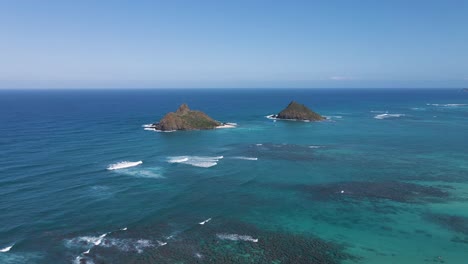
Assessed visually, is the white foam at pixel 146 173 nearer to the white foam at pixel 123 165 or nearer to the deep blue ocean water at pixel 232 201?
the deep blue ocean water at pixel 232 201

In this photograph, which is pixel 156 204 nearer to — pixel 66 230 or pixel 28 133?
pixel 66 230

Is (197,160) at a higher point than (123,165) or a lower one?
A: lower

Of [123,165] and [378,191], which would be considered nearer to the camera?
[378,191]

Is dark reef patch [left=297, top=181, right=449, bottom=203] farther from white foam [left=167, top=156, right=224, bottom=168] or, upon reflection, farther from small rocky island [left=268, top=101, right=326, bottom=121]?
small rocky island [left=268, top=101, right=326, bottom=121]

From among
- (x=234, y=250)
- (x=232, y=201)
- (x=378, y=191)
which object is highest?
(x=378, y=191)

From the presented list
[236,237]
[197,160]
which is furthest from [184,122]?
[236,237]

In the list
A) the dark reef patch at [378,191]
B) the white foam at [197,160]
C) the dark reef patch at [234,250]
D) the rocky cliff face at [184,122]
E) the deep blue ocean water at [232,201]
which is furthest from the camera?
the rocky cliff face at [184,122]

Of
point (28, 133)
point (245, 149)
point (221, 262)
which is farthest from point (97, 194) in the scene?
point (28, 133)

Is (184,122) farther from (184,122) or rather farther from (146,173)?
(146,173)

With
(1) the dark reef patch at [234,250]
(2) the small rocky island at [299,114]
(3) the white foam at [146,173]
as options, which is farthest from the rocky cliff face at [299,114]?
(1) the dark reef patch at [234,250]
